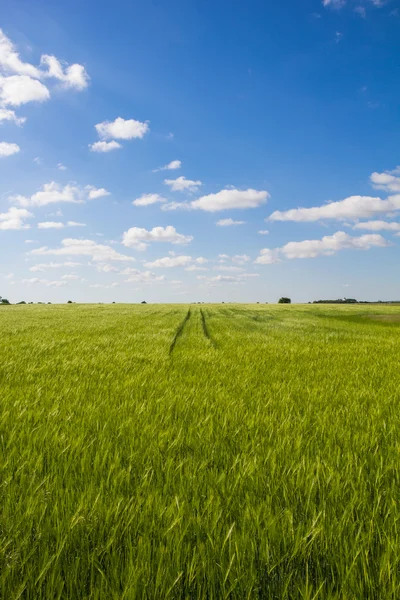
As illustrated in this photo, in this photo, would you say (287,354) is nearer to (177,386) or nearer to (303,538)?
(177,386)

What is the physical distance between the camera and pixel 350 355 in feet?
29.7

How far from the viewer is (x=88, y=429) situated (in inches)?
129

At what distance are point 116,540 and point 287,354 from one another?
7.60 metres

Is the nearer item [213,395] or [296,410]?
[296,410]

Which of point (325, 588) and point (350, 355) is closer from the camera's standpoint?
point (325, 588)

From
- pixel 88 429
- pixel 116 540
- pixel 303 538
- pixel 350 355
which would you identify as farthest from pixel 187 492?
pixel 350 355

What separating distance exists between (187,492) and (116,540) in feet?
1.80

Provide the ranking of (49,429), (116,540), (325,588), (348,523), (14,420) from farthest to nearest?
1. (14,420)
2. (49,429)
3. (348,523)
4. (116,540)
5. (325,588)

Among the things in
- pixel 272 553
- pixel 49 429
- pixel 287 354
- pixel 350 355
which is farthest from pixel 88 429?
pixel 350 355

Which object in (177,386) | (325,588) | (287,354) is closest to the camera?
(325,588)

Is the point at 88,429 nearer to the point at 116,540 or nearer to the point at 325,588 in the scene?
the point at 116,540

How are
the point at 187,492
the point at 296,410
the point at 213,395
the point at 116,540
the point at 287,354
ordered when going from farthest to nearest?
1. the point at 287,354
2. the point at 213,395
3. the point at 296,410
4. the point at 187,492
5. the point at 116,540

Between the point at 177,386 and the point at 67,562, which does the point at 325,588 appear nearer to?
the point at 67,562

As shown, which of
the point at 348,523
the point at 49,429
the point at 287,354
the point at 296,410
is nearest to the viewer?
the point at 348,523
